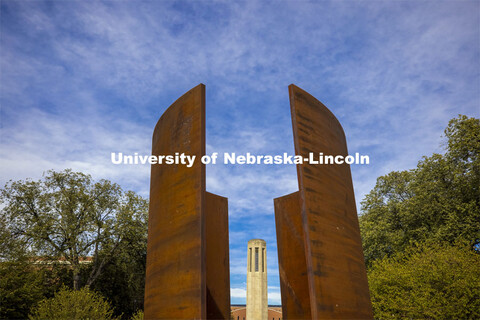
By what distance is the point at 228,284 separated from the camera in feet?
21.5

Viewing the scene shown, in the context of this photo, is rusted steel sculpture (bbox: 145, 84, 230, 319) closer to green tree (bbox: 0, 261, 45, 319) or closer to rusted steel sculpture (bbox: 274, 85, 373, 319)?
rusted steel sculpture (bbox: 274, 85, 373, 319)

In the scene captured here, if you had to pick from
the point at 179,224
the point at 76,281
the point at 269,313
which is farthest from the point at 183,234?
the point at 269,313

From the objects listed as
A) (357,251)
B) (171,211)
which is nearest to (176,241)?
(171,211)

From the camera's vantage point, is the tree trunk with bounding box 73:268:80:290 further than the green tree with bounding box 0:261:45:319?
Yes

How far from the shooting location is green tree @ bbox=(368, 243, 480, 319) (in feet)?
40.7

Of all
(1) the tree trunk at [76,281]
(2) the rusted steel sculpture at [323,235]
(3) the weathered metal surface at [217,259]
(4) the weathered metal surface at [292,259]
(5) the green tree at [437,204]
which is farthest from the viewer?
(1) the tree trunk at [76,281]

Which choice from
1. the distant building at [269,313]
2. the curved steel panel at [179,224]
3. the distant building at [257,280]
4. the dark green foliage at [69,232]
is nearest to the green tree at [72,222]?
the dark green foliage at [69,232]

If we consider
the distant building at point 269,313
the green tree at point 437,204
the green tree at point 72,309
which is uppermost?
the green tree at point 437,204

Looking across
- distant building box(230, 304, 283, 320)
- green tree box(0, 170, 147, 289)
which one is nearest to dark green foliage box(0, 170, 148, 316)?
green tree box(0, 170, 147, 289)

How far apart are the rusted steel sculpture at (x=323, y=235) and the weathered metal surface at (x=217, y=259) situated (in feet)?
4.27

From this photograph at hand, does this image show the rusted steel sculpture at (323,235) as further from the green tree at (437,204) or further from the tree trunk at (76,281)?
the tree trunk at (76,281)

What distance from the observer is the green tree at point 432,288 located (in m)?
12.4

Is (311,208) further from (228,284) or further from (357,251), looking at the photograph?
(228,284)

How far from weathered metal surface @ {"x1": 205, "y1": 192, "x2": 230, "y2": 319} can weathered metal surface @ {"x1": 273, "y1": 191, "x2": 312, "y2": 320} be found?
1192 millimetres
